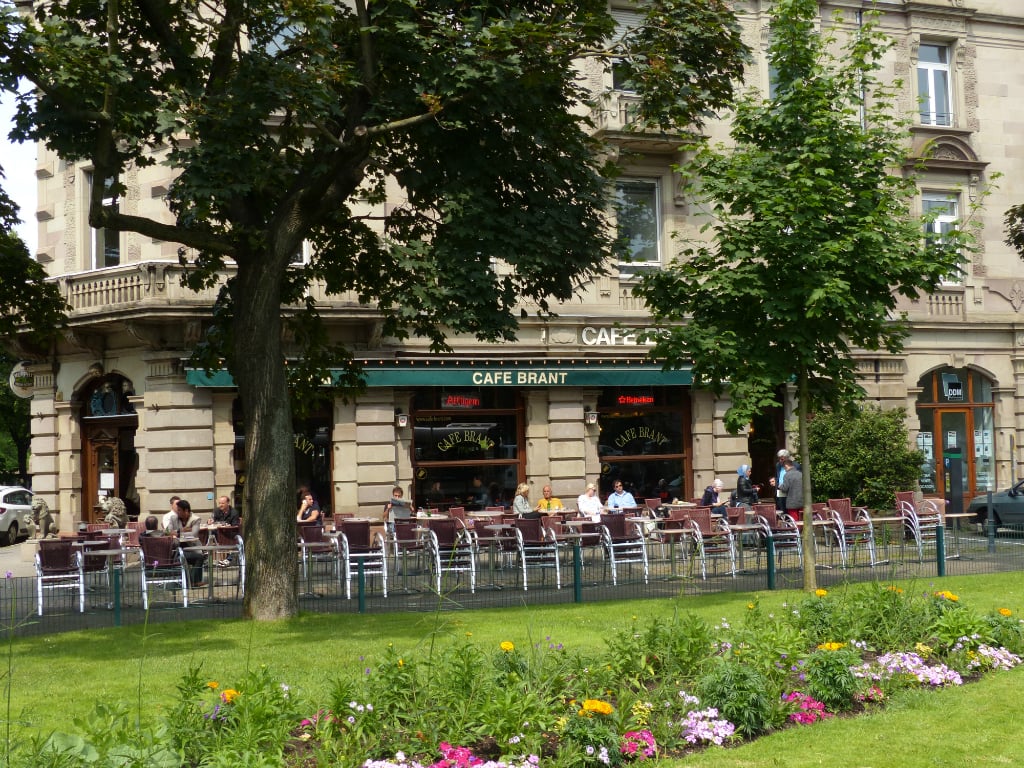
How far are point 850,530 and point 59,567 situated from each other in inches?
467

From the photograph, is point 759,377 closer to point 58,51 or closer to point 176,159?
point 176,159

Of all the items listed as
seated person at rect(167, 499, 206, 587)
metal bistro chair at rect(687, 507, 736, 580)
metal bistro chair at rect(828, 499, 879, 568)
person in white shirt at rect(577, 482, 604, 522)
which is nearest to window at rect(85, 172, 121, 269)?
seated person at rect(167, 499, 206, 587)

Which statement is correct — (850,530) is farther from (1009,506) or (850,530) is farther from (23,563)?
(23,563)

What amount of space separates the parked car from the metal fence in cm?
1691

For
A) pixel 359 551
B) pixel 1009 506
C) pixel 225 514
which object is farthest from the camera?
pixel 1009 506

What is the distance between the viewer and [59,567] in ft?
49.0

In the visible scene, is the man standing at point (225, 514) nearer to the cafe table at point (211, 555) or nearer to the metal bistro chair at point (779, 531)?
the cafe table at point (211, 555)

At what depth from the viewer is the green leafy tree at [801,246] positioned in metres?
14.1

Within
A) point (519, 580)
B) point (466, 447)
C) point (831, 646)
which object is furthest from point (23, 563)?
point (831, 646)

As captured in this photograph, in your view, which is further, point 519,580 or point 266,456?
point 519,580

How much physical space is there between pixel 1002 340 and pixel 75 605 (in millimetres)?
24193

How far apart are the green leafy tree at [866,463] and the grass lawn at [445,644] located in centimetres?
796

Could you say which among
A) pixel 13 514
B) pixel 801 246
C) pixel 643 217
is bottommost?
pixel 13 514

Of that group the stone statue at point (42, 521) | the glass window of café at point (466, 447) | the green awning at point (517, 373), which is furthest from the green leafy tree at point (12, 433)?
the green awning at point (517, 373)
